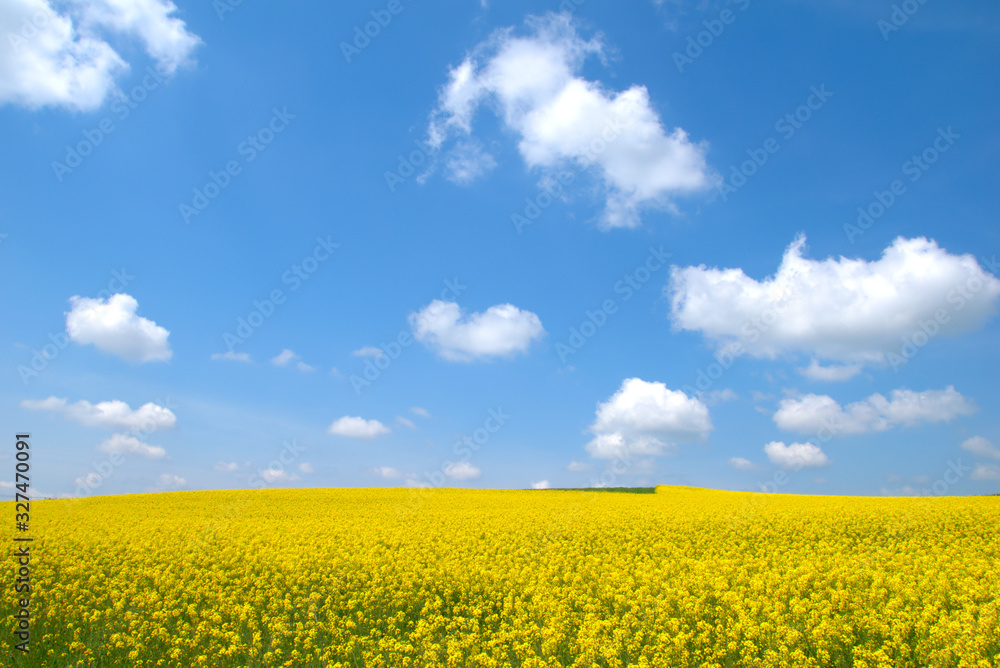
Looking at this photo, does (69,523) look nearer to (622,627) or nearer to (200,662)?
(200,662)

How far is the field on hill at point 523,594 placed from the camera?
28.8ft

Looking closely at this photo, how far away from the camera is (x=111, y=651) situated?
380 inches

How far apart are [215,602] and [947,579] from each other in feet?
50.6

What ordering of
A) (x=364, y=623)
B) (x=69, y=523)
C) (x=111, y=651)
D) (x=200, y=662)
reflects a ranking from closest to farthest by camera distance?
(x=200, y=662)
(x=111, y=651)
(x=364, y=623)
(x=69, y=523)

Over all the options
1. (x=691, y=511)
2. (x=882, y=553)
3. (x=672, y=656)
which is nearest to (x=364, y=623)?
(x=672, y=656)

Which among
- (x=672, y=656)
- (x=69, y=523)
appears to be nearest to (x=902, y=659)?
(x=672, y=656)

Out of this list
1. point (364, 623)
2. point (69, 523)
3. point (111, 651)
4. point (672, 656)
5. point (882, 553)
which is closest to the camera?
point (672, 656)

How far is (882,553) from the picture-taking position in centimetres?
1465

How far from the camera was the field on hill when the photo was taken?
345 inches

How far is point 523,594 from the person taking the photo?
11.4m

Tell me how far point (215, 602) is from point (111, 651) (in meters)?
2.26

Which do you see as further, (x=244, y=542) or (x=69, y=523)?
(x=69, y=523)

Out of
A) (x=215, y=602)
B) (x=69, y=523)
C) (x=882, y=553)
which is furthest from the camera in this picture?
(x=69, y=523)

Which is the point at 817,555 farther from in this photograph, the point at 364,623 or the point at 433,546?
the point at 364,623
